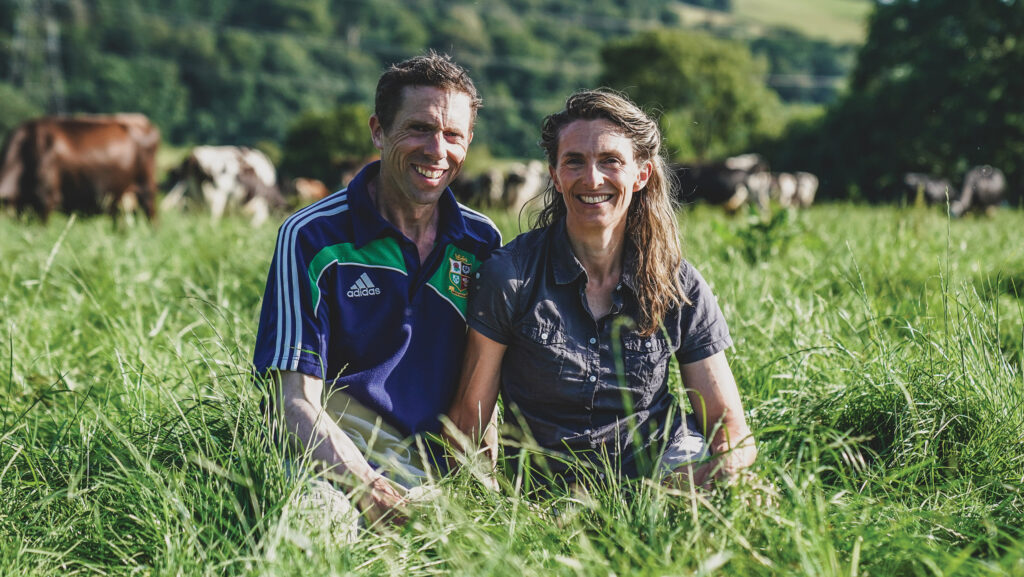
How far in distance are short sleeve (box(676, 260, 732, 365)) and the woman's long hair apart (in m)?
0.05

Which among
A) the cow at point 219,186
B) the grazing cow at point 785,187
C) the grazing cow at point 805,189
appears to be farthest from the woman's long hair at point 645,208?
the grazing cow at point 805,189

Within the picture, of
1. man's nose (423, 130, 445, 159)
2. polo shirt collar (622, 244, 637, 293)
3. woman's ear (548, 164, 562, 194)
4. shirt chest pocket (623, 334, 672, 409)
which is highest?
man's nose (423, 130, 445, 159)

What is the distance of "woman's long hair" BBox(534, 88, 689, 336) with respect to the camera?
8.63 feet

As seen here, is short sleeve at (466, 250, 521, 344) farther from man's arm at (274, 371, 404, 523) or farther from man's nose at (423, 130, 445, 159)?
man's arm at (274, 371, 404, 523)

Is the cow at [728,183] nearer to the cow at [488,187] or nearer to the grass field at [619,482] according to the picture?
the cow at [488,187]

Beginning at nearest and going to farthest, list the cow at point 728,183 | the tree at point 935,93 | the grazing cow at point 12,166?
the grazing cow at point 12,166 → the cow at point 728,183 → the tree at point 935,93

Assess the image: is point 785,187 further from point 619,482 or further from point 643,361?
point 619,482

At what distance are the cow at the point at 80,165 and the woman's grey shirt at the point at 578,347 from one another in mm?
9489

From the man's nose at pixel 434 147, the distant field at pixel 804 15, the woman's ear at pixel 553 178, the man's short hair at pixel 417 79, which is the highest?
the distant field at pixel 804 15

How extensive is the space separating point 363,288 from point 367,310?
7 centimetres

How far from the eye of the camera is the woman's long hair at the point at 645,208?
2629 millimetres

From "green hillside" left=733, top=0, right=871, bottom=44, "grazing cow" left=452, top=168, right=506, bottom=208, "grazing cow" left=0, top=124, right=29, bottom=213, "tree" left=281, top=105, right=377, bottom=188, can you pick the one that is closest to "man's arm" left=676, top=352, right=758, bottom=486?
"grazing cow" left=0, top=124, right=29, bottom=213

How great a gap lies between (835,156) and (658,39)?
92.2 feet

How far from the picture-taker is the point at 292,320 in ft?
8.36
